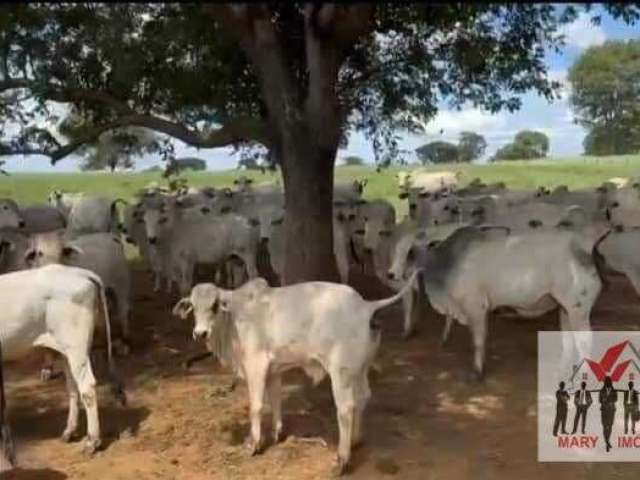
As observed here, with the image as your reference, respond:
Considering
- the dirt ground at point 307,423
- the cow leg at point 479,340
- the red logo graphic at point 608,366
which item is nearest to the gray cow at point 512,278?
the cow leg at point 479,340

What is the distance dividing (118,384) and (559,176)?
97.5 feet

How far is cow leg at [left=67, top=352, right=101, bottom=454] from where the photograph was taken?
25.5ft

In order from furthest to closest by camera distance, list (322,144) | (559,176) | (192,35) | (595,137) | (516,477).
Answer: (595,137), (559,176), (192,35), (322,144), (516,477)

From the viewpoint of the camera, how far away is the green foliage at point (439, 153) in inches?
2172

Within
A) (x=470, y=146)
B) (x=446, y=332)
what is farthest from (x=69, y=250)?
(x=470, y=146)

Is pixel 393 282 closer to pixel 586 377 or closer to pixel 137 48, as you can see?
pixel 586 377

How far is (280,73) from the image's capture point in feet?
29.4

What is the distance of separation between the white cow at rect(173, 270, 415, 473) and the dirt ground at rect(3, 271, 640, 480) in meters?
0.33

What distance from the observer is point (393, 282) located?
11.0 m

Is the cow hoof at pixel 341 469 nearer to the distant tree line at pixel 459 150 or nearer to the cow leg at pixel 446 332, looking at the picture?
the cow leg at pixel 446 332

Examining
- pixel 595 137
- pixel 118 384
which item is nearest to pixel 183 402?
pixel 118 384

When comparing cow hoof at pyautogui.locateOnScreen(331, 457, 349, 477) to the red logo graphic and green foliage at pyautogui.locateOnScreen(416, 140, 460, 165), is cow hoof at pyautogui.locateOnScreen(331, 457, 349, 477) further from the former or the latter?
green foliage at pyautogui.locateOnScreen(416, 140, 460, 165)

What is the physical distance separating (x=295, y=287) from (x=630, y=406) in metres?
3.06
